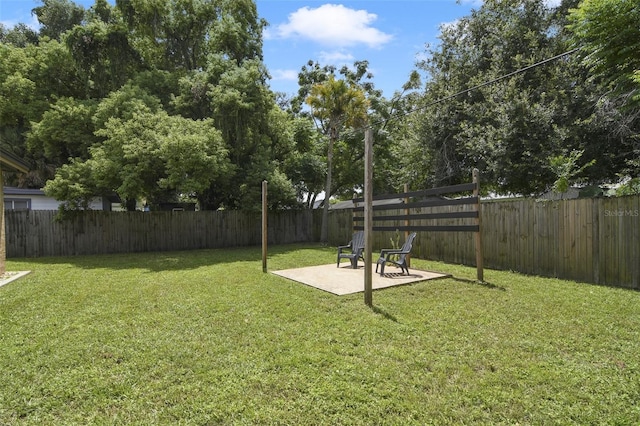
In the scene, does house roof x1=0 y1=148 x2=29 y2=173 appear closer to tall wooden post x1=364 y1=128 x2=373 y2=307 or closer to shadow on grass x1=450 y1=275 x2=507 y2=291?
tall wooden post x1=364 y1=128 x2=373 y2=307

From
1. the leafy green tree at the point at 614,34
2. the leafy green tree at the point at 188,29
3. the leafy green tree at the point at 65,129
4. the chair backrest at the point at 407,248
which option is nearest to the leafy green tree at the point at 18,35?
the leafy green tree at the point at 188,29

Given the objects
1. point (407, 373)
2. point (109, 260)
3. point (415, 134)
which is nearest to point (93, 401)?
point (407, 373)

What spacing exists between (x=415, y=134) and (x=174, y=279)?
11585 millimetres

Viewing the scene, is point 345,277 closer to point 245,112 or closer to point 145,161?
point 145,161

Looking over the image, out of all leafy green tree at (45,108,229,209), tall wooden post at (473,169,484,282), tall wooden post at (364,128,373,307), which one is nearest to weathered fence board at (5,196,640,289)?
leafy green tree at (45,108,229,209)

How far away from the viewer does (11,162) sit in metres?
6.86

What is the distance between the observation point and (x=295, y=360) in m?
2.94

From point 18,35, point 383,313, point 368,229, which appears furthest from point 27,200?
point 383,313

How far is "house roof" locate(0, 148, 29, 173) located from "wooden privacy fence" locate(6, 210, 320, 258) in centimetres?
437

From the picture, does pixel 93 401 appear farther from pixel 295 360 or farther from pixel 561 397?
pixel 561 397

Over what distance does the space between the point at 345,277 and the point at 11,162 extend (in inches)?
287

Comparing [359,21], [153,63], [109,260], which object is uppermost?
[153,63]

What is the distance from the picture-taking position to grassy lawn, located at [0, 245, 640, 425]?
7.32 feet

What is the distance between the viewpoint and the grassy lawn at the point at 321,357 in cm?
223
